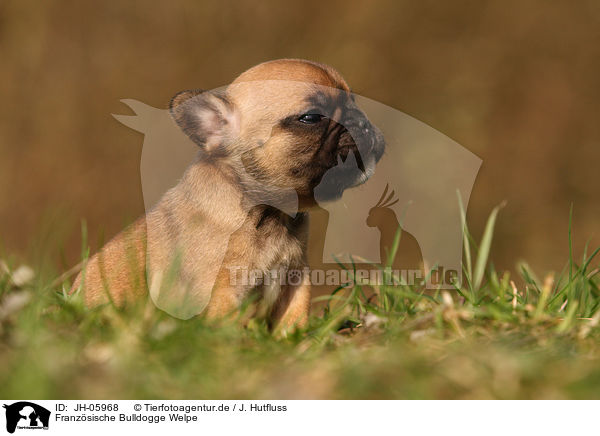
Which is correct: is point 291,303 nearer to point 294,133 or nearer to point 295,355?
point 294,133

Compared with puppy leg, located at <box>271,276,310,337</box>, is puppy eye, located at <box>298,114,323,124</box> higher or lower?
higher

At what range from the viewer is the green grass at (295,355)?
93.4 inches

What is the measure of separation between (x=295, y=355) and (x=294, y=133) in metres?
2.10

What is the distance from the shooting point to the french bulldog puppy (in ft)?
14.3

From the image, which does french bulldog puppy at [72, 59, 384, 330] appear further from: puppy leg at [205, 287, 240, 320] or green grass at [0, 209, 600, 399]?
green grass at [0, 209, 600, 399]

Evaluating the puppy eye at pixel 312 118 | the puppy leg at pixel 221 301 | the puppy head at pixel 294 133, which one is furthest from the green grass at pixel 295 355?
the puppy eye at pixel 312 118

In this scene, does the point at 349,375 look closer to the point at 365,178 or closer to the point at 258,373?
the point at 258,373

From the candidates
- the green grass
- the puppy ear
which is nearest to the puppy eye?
the puppy ear

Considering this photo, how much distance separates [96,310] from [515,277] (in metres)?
6.24

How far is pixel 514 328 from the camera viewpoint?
3.01 metres

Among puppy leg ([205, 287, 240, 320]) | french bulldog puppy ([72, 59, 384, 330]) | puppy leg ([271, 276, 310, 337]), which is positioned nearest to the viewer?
puppy leg ([205, 287, 240, 320])

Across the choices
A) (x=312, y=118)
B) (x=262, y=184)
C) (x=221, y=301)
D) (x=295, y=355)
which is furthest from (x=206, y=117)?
(x=295, y=355)

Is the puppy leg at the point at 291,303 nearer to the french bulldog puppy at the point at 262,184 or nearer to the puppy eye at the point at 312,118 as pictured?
the french bulldog puppy at the point at 262,184
